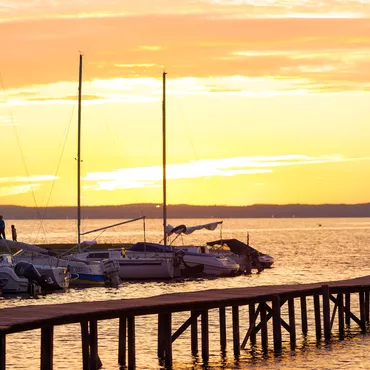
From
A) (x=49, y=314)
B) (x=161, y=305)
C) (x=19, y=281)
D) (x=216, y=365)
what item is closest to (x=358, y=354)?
(x=216, y=365)

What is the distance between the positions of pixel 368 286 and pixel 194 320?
9254mm

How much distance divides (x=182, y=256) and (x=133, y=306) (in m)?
46.7

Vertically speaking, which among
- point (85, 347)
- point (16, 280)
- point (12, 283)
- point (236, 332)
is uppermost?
point (16, 280)

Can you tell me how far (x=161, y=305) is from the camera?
1284 inches

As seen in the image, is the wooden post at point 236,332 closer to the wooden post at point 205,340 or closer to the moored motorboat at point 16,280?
the wooden post at point 205,340

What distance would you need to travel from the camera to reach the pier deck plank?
94.1 feet

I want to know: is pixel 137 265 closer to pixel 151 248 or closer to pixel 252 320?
pixel 151 248

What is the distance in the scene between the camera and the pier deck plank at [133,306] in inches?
1129

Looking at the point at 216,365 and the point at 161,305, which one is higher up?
the point at 161,305

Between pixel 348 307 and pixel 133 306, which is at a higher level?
pixel 133 306

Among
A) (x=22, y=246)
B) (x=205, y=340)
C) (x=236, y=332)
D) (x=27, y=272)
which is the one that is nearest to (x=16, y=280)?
(x=27, y=272)

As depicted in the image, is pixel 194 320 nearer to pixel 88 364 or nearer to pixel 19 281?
pixel 88 364

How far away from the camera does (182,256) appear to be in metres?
78.8

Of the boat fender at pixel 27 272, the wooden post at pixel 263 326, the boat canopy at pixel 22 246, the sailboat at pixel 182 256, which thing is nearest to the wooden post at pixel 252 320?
the wooden post at pixel 263 326
